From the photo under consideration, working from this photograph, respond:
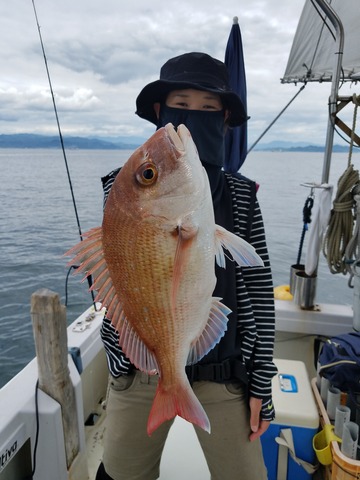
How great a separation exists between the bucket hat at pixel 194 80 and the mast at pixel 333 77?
2157mm

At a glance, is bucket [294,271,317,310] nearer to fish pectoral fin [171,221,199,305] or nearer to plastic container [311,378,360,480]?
plastic container [311,378,360,480]

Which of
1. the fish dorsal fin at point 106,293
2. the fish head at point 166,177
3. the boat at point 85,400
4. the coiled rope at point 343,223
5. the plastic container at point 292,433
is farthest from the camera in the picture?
the coiled rope at point 343,223

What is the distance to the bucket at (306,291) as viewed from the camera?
3.52 meters

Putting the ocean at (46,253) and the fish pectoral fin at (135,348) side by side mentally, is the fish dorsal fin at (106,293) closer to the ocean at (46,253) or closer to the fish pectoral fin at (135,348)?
the fish pectoral fin at (135,348)

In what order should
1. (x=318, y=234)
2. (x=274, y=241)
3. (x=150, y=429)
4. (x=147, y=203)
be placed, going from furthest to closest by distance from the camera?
(x=274, y=241)
(x=318, y=234)
(x=150, y=429)
(x=147, y=203)

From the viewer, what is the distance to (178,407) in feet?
3.94

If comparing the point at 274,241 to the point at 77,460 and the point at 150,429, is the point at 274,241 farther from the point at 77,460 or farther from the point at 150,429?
the point at 150,429

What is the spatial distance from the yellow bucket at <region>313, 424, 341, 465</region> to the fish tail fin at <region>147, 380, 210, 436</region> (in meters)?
1.49

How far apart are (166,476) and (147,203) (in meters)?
2.23

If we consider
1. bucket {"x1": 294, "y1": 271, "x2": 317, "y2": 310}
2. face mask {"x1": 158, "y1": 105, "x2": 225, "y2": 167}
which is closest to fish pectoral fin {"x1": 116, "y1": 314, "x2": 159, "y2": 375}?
face mask {"x1": 158, "y1": 105, "x2": 225, "y2": 167}

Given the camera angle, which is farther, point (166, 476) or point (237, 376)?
point (166, 476)

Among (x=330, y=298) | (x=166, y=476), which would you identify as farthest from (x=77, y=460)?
(x=330, y=298)

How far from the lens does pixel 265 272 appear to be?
5.13ft

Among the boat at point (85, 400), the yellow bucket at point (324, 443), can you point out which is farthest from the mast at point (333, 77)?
the yellow bucket at point (324, 443)
